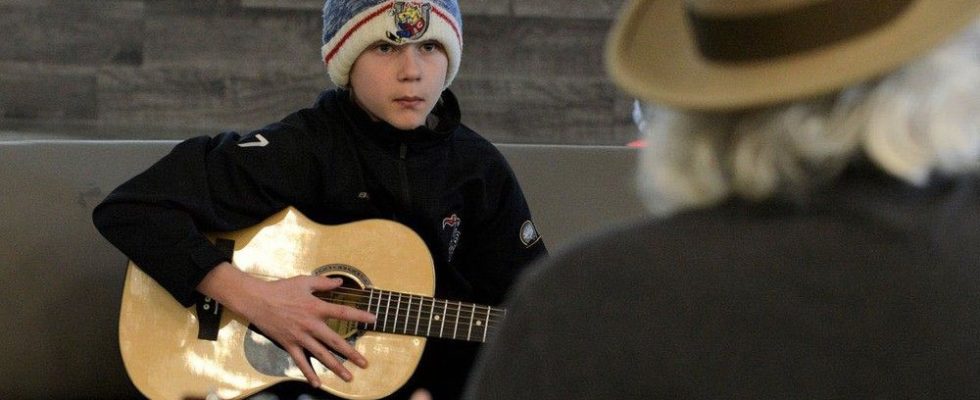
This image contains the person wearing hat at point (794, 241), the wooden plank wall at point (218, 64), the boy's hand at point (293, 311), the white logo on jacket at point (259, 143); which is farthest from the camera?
the wooden plank wall at point (218, 64)

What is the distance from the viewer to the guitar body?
2066 mm

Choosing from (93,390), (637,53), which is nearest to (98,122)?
(93,390)

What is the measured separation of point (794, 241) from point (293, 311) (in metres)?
1.34

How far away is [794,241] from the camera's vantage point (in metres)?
0.82

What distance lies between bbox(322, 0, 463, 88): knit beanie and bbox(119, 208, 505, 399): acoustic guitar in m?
0.31

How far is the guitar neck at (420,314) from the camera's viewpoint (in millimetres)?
2084

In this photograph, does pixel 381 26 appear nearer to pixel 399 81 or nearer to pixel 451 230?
pixel 399 81

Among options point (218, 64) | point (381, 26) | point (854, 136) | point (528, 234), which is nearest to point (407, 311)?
point (528, 234)

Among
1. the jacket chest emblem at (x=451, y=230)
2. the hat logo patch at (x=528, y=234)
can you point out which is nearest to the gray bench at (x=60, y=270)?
the jacket chest emblem at (x=451, y=230)

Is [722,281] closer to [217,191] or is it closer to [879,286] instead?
[879,286]

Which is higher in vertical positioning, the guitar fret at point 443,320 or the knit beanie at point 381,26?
the knit beanie at point 381,26

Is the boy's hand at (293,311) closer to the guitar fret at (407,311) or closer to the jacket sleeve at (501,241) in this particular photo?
the guitar fret at (407,311)

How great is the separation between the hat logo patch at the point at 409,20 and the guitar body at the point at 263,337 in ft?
1.06

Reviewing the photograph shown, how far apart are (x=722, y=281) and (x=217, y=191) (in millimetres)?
1436
